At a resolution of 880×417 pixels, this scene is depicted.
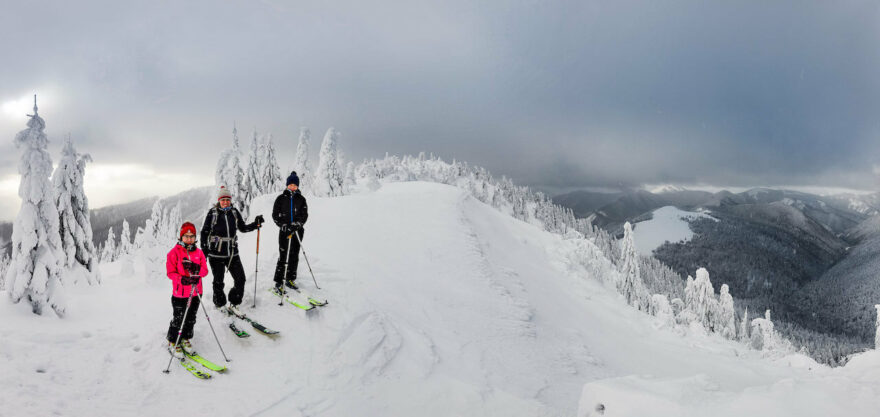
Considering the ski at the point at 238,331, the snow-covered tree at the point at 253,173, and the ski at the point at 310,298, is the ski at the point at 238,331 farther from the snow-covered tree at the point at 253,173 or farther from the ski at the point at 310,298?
the snow-covered tree at the point at 253,173

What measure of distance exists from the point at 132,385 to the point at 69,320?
172 inches

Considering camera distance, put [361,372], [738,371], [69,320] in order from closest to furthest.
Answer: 1. [361,372]
2. [69,320]
3. [738,371]

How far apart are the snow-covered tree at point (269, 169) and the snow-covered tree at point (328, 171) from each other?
4.50 meters

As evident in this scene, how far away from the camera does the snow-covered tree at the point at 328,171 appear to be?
47.5 m

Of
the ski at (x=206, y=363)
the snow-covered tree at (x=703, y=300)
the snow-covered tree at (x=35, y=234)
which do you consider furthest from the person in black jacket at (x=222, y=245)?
the snow-covered tree at (x=703, y=300)

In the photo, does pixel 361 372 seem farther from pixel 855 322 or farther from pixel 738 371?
pixel 855 322

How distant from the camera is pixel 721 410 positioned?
480cm

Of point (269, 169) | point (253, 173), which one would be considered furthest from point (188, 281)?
point (269, 169)

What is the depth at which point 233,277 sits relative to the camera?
916 cm

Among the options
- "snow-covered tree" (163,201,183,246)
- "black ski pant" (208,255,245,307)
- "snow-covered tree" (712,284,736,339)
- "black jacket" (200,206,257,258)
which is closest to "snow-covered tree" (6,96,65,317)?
"black ski pant" (208,255,245,307)

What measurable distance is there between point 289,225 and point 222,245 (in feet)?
5.90

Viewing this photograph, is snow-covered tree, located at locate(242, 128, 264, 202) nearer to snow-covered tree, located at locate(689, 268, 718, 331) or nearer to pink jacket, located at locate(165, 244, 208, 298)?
pink jacket, located at locate(165, 244, 208, 298)

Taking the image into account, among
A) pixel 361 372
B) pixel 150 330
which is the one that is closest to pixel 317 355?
pixel 361 372

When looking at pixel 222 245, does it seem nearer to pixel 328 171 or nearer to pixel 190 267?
pixel 190 267
